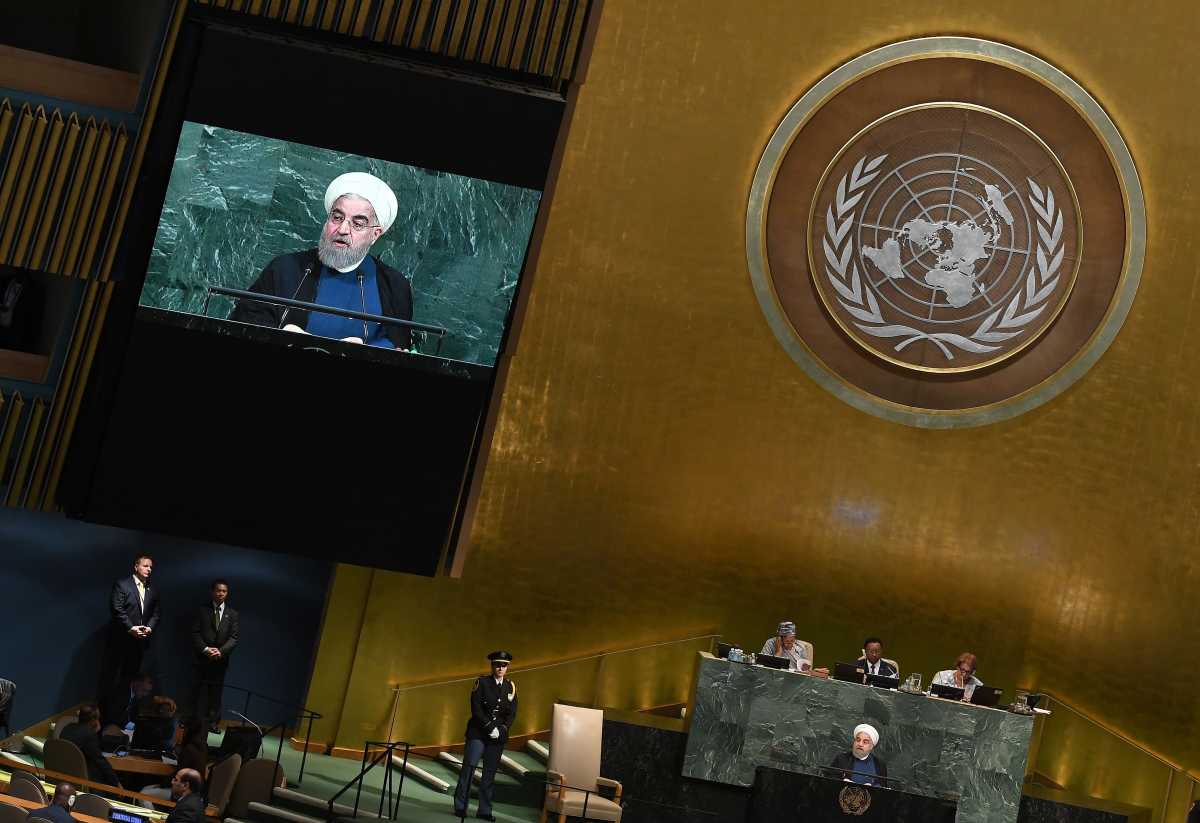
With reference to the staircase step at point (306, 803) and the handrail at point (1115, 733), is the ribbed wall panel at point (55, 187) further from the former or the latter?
the handrail at point (1115, 733)

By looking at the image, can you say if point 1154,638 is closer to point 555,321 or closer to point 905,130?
point 905,130

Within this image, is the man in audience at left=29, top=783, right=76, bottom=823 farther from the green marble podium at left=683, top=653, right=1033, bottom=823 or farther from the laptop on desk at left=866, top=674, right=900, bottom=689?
the laptop on desk at left=866, top=674, right=900, bottom=689

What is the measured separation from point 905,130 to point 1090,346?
93.2 inches

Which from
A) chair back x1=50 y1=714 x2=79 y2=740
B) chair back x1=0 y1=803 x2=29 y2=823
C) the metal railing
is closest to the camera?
chair back x1=0 y1=803 x2=29 y2=823

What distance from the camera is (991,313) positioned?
13453 mm

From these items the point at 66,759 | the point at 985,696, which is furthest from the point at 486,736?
the point at 985,696

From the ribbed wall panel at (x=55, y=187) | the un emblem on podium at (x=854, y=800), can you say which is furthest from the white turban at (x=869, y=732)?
the ribbed wall panel at (x=55, y=187)

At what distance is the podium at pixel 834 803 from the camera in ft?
32.7

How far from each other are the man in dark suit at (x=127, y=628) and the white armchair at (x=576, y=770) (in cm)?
320

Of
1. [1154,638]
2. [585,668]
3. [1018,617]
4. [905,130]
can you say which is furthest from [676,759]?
[905,130]

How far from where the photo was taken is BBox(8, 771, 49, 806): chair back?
27.1ft

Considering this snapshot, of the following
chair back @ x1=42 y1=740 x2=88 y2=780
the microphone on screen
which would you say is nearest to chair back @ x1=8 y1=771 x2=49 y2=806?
chair back @ x1=42 y1=740 x2=88 y2=780

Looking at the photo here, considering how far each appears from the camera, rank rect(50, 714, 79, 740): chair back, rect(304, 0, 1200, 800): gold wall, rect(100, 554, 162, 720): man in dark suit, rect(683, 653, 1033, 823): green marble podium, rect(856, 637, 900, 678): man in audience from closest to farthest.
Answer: rect(50, 714, 79, 740): chair back
rect(683, 653, 1033, 823): green marble podium
rect(100, 554, 162, 720): man in dark suit
rect(856, 637, 900, 678): man in audience
rect(304, 0, 1200, 800): gold wall

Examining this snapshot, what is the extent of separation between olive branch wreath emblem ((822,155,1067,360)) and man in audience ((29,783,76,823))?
7651 millimetres
